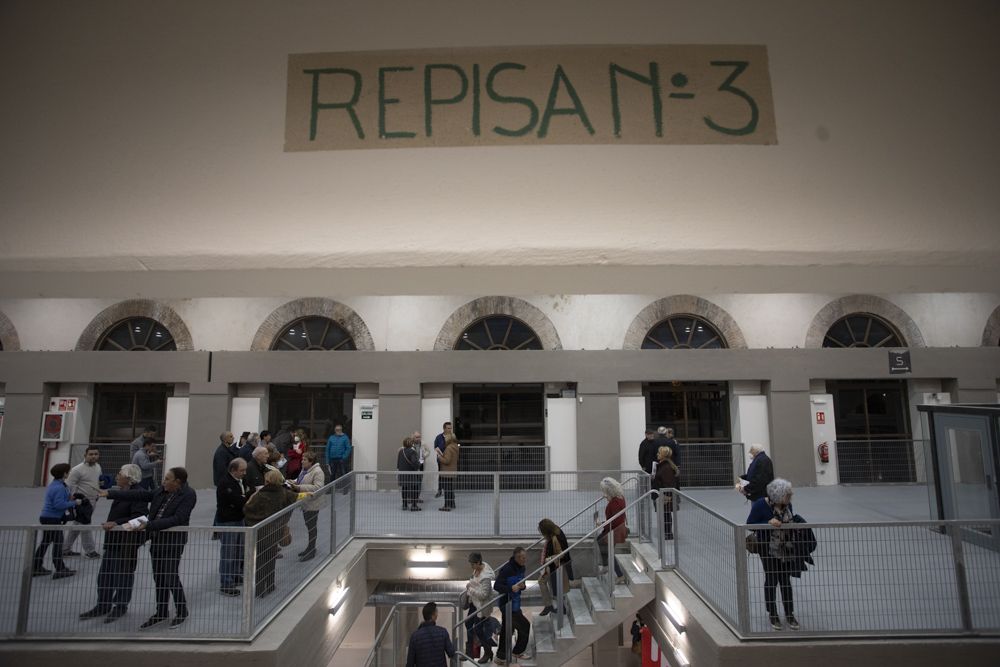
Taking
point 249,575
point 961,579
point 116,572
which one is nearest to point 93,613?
point 116,572

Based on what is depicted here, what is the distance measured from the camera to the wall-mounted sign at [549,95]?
1.47 metres

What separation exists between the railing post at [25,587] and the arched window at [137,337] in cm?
1005

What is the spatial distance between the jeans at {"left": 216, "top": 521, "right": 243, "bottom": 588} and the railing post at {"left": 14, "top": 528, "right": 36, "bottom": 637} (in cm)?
156

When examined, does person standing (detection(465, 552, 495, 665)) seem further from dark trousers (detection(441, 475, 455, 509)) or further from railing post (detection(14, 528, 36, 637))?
railing post (detection(14, 528, 36, 637))

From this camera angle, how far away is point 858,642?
5.29 meters

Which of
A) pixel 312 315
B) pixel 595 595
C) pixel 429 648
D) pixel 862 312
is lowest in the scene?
pixel 429 648

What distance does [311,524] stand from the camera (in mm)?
7512

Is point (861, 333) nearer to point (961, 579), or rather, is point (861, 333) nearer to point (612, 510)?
point (612, 510)

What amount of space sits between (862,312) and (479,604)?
1164 centimetres

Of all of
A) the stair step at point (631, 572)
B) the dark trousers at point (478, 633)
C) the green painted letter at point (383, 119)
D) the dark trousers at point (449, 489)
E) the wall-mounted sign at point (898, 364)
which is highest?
the wall-mounted sign at point (898, 364)

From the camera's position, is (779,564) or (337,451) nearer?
(779,564)

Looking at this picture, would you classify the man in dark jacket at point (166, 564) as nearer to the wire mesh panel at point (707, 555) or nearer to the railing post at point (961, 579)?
the wire mesh panel at point (707, 555)

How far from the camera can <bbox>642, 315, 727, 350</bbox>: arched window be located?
566 inches

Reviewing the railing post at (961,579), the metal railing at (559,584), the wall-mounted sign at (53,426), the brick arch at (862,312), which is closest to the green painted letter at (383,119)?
the railing post at (961,579)
